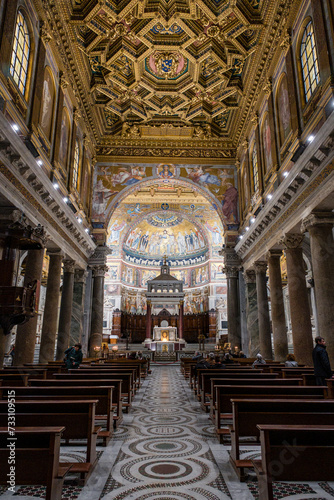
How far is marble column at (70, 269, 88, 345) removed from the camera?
60.8ft

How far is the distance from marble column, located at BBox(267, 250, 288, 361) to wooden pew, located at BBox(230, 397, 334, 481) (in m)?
10.8

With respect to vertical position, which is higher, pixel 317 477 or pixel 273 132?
pixel 273 132

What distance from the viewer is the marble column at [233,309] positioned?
2003cm

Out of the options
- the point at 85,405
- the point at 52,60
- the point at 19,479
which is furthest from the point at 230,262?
the point at 19,479

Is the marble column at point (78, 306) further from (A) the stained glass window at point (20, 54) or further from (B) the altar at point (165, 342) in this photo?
(B) the altar at point (165, 342)

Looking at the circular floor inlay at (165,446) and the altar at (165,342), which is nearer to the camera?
the circular floor inlay at (165,446)

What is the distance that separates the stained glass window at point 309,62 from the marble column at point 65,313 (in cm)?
1320

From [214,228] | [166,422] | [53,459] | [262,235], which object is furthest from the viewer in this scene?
[214,228]

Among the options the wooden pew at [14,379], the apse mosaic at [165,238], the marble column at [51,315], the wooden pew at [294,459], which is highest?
the apse mosaic at [165,238]

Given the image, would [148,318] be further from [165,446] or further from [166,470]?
[166,470]

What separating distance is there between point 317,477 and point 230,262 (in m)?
18.3

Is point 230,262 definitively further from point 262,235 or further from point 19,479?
point 19,479

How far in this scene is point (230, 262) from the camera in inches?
826

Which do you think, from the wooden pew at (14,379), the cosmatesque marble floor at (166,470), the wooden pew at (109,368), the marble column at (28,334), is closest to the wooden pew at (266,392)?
the cosmatesque marble floor at (166,470)
